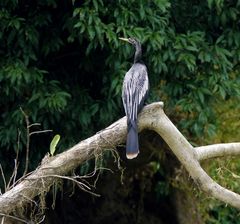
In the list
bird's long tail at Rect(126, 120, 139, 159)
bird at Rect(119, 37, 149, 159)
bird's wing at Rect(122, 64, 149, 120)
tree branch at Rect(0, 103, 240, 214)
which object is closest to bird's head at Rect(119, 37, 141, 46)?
bird at Rect(119, 37, 149, 159)

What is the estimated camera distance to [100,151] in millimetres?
5395

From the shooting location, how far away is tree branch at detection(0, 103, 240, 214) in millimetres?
5309

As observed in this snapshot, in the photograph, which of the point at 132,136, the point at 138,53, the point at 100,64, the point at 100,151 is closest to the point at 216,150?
the point at 132,136

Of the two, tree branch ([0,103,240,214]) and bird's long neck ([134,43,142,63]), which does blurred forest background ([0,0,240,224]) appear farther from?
tree branch ([0,103,240,214])

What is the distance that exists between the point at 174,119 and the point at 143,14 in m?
1.43

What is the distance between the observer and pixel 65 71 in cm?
707

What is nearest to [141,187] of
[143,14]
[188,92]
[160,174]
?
[160,174]

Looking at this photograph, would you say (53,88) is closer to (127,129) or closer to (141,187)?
(127,129)

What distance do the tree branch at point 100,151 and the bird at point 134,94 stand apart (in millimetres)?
65

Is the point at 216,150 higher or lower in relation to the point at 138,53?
lower

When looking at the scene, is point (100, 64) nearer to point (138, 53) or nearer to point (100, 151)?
point (138, 53)

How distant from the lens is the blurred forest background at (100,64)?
6.48m

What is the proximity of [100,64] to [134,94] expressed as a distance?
1.22m

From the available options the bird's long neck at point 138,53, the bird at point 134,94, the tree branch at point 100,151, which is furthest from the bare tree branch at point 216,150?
the bird's long neck at point 138,53
